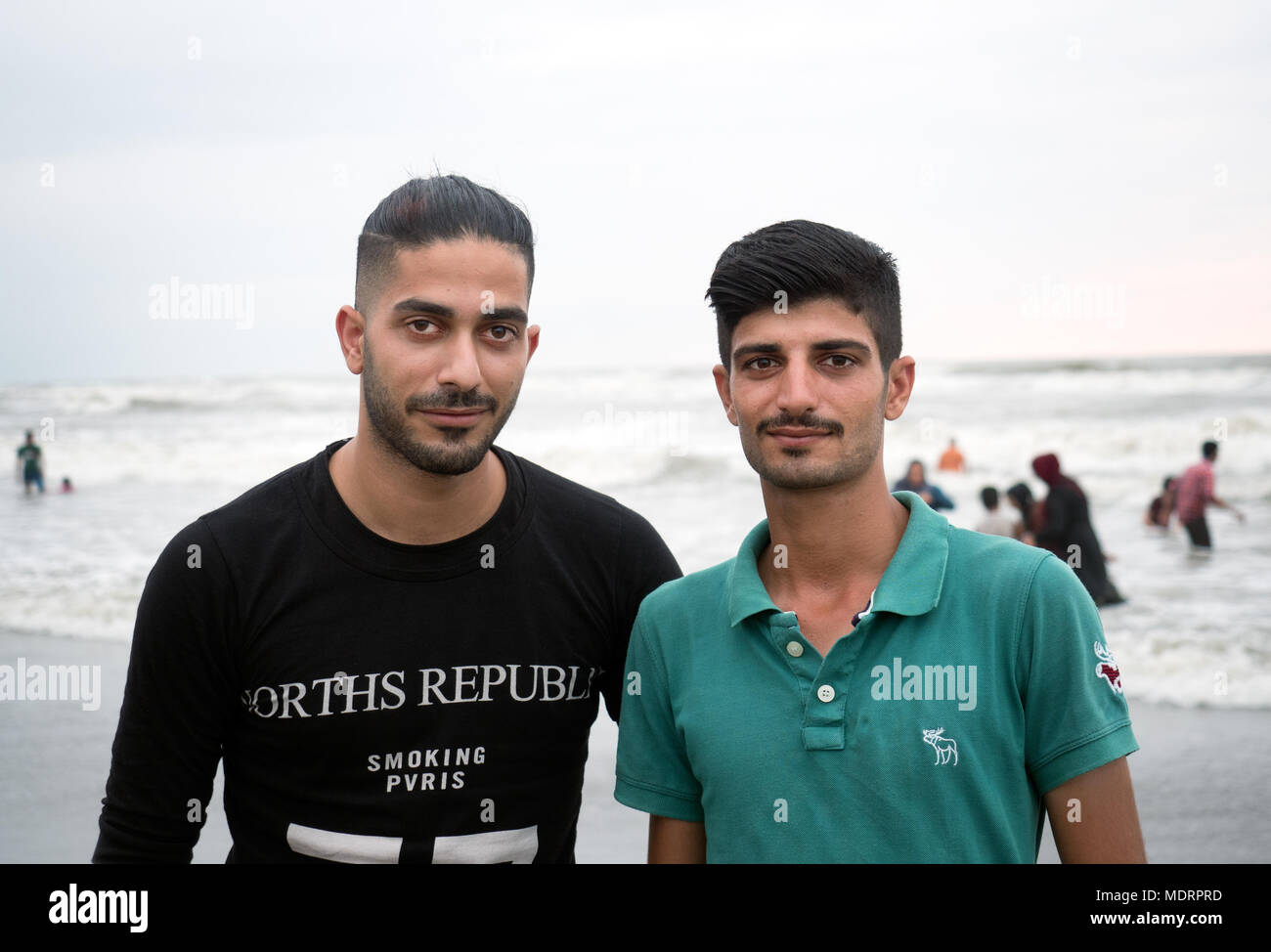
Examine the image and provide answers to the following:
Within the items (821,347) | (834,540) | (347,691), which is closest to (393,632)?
(347,691)

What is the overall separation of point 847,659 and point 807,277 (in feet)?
2.52

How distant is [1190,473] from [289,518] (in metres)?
14.5

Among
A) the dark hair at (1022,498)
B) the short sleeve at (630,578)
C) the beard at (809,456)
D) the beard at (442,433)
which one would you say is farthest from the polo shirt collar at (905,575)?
the dark hair at (1022,498)

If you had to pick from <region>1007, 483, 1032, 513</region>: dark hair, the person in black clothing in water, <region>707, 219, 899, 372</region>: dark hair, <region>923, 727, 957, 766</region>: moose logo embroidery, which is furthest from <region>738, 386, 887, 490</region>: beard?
<region>1007, 483, 1032, 513</region>: dark hair

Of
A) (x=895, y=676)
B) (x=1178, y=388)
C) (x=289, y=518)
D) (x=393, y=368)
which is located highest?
(x=1178, y=388)

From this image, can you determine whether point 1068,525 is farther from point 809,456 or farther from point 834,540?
point 809,456

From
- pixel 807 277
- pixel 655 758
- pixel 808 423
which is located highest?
pixel 807 277

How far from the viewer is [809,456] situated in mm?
2387

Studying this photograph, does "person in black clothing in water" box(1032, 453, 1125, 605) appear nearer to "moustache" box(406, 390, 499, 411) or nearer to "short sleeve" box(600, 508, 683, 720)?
"short sleeve" box(600, 508, 683, 720)

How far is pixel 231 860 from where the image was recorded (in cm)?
296

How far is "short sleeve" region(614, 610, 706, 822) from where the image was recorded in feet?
8.15

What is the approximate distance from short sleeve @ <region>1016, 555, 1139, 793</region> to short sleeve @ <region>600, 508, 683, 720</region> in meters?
1.00
